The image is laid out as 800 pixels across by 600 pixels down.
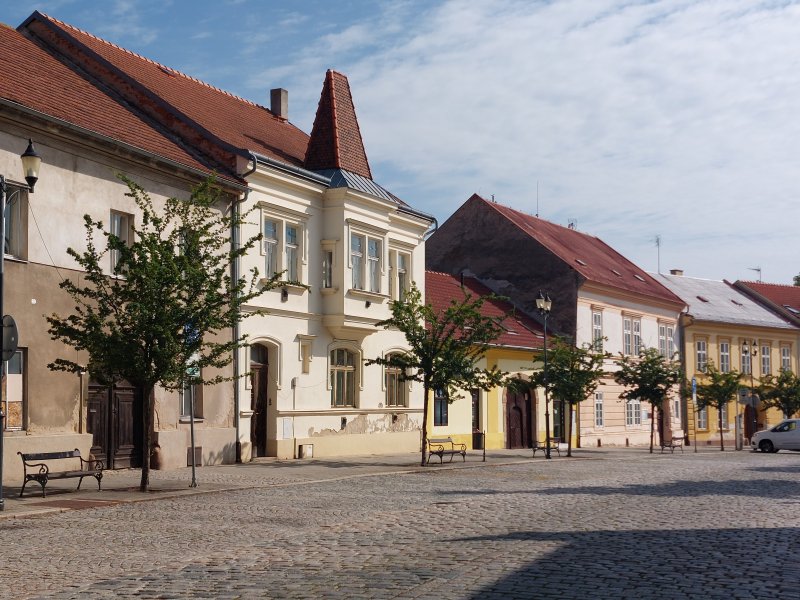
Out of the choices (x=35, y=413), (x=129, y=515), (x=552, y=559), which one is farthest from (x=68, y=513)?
(x=552, y=559)

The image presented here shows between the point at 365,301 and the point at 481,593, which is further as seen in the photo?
the point at 365,301

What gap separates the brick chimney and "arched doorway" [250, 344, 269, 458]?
39.0 feet

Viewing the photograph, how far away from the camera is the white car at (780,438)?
42.2m

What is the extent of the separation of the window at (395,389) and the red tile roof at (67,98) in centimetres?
1028

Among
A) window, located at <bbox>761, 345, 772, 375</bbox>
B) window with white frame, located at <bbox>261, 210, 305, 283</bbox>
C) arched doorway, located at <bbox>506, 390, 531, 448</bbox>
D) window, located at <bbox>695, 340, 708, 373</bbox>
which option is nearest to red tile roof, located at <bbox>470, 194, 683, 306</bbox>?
window, located at <bbox>695, 340, 708, 373</bbox>

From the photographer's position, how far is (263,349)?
28203 millimetres

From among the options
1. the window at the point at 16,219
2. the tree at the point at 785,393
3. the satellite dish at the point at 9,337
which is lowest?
the tree at the point at 785,393

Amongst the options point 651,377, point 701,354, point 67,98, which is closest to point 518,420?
point 651,377

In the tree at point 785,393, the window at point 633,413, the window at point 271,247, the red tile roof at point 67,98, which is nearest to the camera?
the red tile roof at point 67,98

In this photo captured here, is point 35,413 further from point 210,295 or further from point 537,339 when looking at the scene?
point 537,339

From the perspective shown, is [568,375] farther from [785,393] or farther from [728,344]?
[728,344]

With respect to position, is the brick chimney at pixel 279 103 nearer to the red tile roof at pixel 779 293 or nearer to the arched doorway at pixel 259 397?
the arched doorway at pixel 259 397

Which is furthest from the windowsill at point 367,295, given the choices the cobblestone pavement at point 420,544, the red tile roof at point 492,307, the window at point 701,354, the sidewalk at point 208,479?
the window at point 701,354

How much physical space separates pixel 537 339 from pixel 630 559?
108 ft
